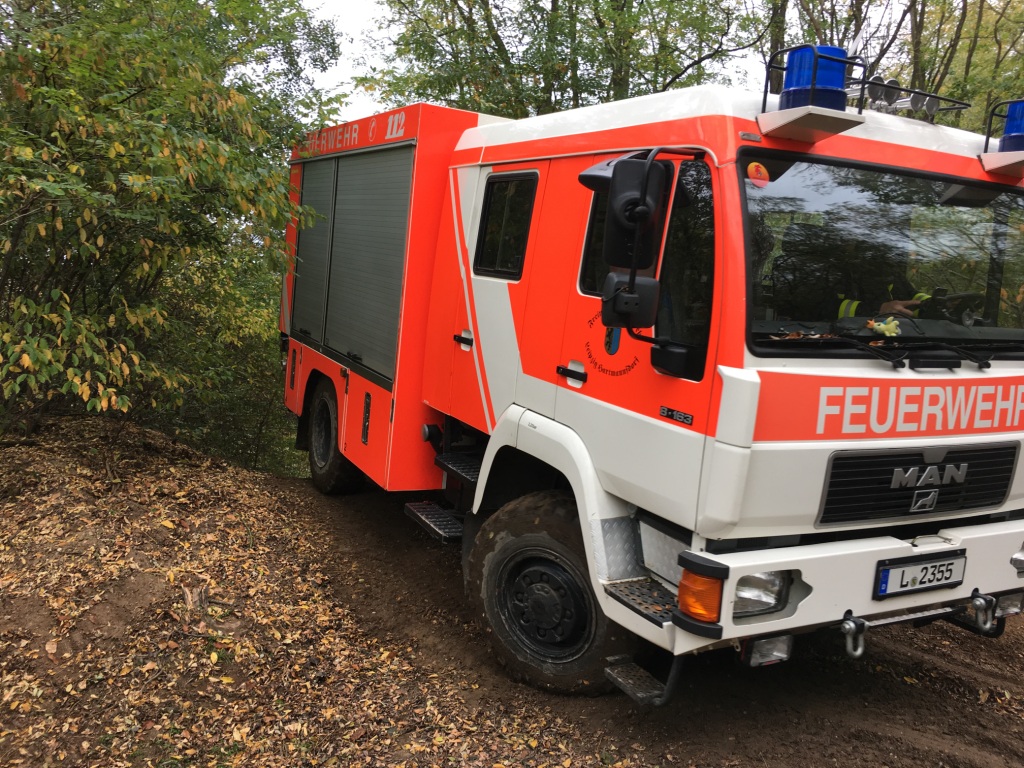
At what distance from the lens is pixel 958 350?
3047 mm

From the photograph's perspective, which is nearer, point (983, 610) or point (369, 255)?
point (983, 610)

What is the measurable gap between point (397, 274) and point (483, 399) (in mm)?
1097

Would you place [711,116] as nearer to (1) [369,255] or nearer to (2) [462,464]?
(2) [462,464]

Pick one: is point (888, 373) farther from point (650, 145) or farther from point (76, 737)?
point (76, 737)

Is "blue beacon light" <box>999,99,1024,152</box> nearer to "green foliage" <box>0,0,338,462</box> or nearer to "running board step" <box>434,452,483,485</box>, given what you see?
"running board step" <box>434,452,483,485</box>

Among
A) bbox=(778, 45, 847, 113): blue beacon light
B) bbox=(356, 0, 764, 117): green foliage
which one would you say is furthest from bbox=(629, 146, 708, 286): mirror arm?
bbox=(356, 0, 764, 117): green foliage

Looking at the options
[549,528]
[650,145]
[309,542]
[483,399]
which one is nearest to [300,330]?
[309,542]

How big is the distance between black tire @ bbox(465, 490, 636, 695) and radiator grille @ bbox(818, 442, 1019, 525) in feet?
3.44

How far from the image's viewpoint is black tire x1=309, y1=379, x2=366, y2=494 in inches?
244

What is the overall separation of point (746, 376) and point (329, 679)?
2.45 metres

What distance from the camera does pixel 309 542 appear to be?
211 inches

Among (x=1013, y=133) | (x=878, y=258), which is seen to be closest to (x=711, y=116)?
(x=878, y=258)

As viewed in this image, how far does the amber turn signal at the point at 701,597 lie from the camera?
2684 mm

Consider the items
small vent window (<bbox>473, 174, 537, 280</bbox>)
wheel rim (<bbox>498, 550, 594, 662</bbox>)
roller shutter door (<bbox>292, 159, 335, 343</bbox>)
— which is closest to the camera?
wheel rim (<bbox>498, 550, 594, 662</bbox>)
